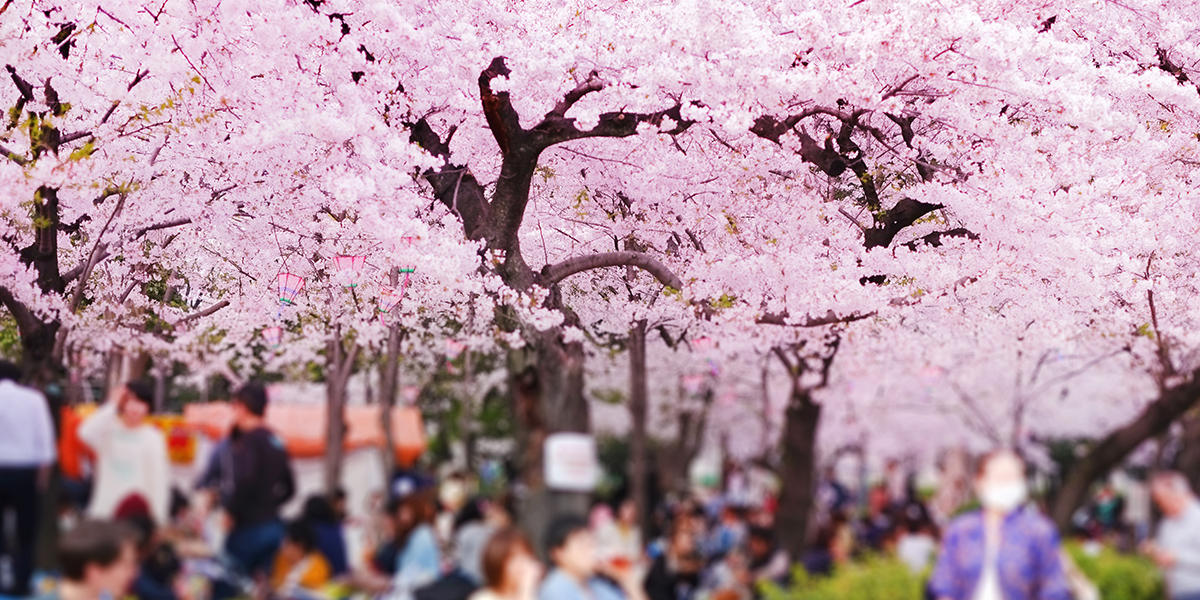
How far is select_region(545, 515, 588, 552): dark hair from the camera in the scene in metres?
7.41

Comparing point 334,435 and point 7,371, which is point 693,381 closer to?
point 334,435

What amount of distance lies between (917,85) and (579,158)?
13.4 feet

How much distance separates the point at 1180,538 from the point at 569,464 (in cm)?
408

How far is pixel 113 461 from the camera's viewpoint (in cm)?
800

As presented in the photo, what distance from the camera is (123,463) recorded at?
26.2ft

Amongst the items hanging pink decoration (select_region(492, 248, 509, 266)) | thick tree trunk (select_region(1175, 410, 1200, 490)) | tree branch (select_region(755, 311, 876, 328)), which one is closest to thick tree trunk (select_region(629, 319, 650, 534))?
tree branch (select_region(755, 311, 876, 328))

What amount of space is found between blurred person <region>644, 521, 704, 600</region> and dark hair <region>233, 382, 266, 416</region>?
18.3 feet

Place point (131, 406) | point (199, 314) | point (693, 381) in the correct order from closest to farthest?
point (131, 406)
point (199, 314)
point (693, 381)

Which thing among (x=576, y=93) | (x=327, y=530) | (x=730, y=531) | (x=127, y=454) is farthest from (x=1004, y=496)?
(x=730, y=531)

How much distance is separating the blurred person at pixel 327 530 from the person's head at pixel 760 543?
206 inches

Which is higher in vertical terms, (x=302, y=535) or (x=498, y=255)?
(x=498, y=255)

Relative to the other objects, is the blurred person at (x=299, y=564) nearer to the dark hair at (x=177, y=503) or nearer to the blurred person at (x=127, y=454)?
the dark hair at (x=177, y=503)

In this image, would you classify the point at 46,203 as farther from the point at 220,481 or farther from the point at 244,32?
the point at 220,481

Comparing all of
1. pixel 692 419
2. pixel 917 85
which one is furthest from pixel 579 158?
pixel 692 419
